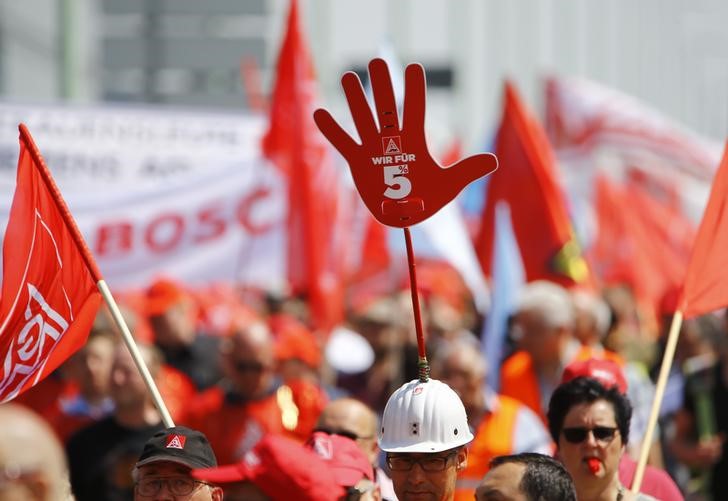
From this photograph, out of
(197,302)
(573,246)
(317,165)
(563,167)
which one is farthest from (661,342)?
(563,167)

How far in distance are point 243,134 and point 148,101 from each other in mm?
12389

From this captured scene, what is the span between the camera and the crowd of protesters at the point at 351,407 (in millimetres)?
4199

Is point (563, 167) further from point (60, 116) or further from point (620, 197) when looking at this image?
point (60, 116)

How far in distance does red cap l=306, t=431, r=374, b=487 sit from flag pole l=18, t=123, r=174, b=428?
1.45 ft

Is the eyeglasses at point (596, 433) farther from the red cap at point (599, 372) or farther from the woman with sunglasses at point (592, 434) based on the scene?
the red cap at point (599, 372)

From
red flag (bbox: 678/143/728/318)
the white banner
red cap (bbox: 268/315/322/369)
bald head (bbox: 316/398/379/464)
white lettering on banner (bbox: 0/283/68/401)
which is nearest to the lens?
white lettering on banner (bbox: 0/283/68/401)

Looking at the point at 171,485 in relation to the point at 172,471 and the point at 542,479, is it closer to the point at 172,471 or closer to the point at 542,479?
the point at 172,471

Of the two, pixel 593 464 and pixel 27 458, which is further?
pixel 593 464

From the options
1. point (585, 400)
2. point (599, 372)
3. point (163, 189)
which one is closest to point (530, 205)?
point (163, 189)

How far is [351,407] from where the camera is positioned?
17.8ft

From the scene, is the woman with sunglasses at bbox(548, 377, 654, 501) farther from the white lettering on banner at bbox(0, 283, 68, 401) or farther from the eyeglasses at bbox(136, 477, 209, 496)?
the white lettering on banner at bbox(0, 283, 68, 401)

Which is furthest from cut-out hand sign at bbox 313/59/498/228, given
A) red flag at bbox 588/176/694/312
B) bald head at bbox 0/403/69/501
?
red flag at bbox 588/176/694/312

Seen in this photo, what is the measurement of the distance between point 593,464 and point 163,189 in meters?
5.79

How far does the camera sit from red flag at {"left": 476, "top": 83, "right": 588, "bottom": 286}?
1023 centimetres
